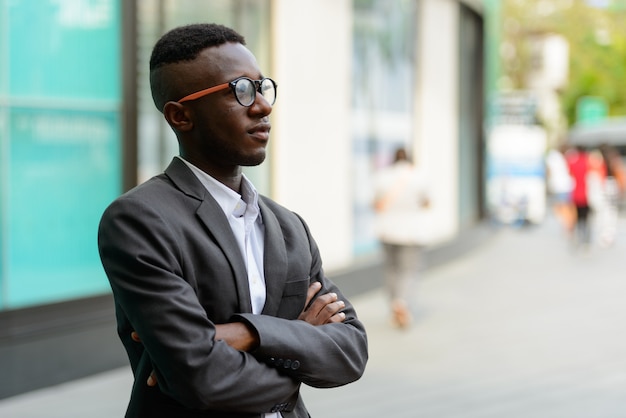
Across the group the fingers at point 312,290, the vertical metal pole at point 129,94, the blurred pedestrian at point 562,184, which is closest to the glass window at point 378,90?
the vertical metal pole at point 129,94

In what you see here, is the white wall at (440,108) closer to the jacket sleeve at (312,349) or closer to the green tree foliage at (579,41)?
the jacket sleeve at (312,349)

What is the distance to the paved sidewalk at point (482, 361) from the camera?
6289 millimetres

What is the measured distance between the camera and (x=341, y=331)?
2.26 m

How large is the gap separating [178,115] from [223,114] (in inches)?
4.2

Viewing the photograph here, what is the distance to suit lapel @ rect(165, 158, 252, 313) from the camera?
205 cm

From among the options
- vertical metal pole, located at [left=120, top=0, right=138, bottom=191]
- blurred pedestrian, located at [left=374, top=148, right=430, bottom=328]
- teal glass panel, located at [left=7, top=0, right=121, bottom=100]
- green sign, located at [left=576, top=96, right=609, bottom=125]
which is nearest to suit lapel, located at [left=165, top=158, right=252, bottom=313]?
teal glass panel, located at [left=7, top=0, right=121, bottom=100]

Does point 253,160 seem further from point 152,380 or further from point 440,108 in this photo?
point 440,108

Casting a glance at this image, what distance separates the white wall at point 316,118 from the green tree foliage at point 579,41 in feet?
90.8

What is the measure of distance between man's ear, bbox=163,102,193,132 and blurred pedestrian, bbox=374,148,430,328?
7.35 metres

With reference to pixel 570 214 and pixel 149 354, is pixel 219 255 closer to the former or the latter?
pixel 149 354

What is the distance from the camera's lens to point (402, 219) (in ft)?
30.9

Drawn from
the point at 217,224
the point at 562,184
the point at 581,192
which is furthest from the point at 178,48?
the point at 562,184

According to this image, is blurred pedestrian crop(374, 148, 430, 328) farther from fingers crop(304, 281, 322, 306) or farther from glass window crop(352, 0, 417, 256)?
fingers crop(304, 281, 322, 306)

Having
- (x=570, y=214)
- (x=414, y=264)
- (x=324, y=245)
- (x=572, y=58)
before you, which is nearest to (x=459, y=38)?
(x=570, y=214)
